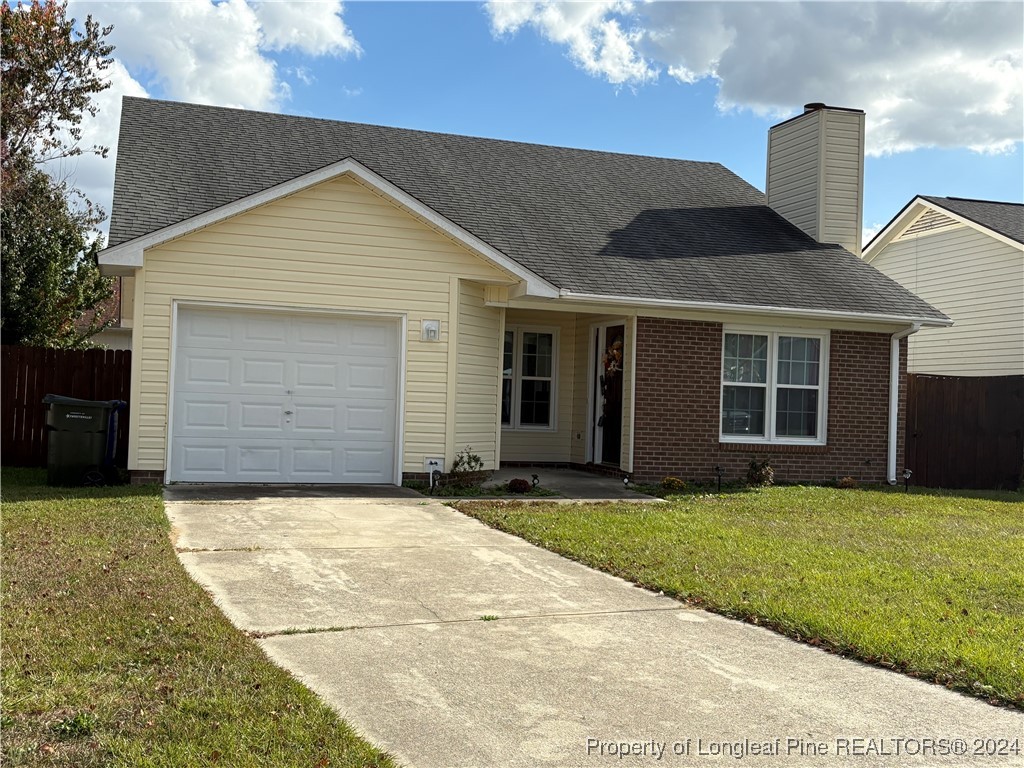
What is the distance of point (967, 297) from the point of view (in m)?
21.1

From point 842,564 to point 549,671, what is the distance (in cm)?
416

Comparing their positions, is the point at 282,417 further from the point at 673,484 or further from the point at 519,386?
the point at 673,484

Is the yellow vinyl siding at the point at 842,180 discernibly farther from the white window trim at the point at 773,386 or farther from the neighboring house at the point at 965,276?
the neighboring house at the point at 965,276

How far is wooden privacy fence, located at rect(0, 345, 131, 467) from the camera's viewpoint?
49.1 feet

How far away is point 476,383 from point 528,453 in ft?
10.2

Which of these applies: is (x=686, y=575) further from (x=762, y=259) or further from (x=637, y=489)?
(x=762, y=259)

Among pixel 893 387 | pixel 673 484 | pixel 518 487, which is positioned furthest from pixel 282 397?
pixel 893 387

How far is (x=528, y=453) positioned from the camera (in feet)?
56.2

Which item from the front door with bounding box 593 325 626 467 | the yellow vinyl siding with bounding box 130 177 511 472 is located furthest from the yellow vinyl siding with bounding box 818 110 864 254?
the yellow vinyl siding with bounding box 130 177 511 472

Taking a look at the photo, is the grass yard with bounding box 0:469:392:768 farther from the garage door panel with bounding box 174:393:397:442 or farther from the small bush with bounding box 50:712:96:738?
the garage door panel with bounding box 174:393:397:442

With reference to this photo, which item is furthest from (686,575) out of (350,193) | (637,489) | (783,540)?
(350,193)

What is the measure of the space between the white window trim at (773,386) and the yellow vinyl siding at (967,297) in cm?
599

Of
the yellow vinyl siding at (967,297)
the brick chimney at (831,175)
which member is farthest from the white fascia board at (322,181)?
the yellow vinyl siding at (967,297)

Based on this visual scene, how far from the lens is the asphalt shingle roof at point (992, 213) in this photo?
20.3 meters
